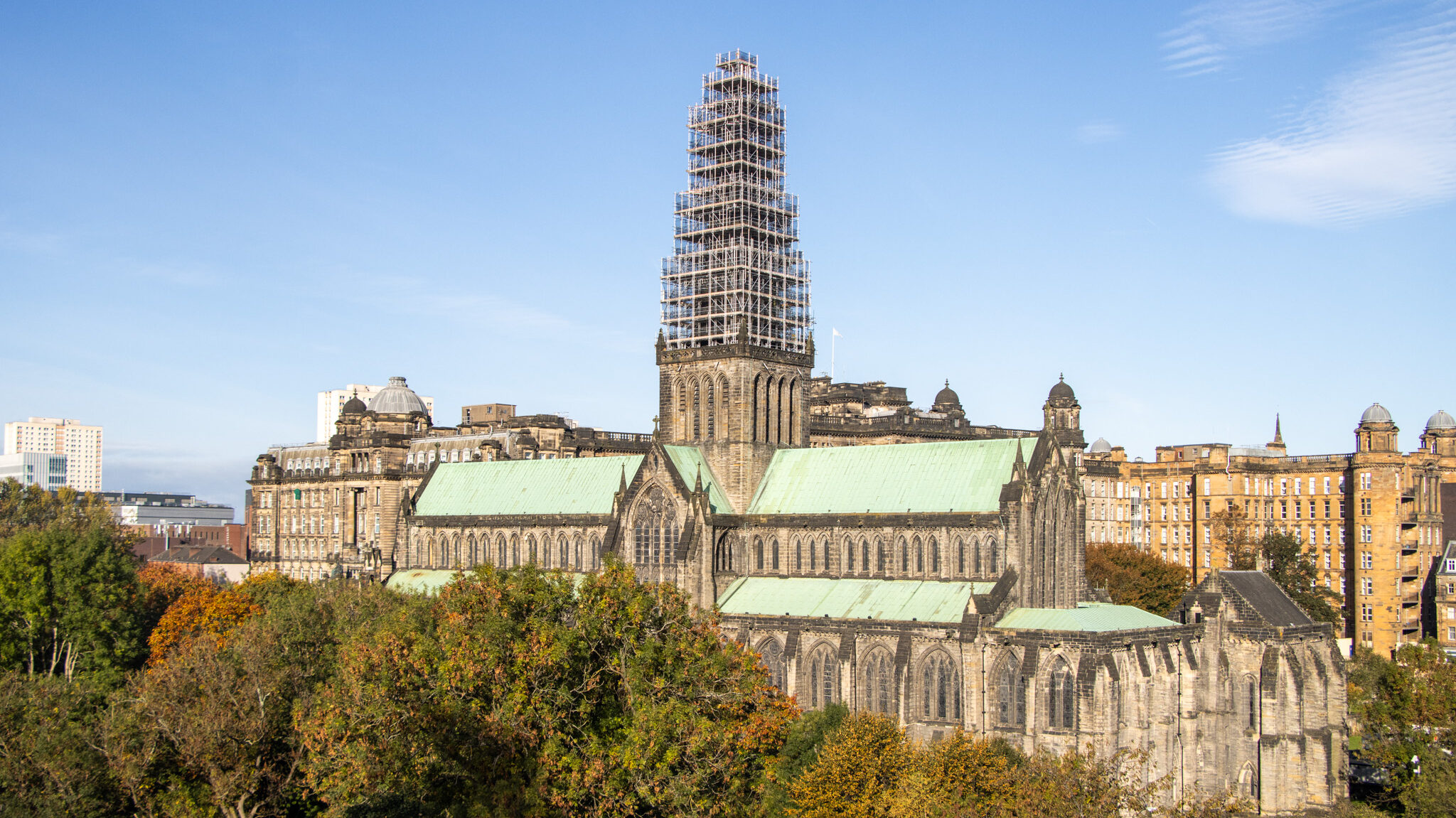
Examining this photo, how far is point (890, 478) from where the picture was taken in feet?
316

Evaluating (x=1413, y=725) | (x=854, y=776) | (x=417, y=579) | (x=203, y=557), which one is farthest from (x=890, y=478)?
(x=203, y=557)

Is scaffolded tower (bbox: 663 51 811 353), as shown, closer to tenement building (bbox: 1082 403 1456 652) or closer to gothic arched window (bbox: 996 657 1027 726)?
gothic arched window (bbox: 996 657 1027 726)

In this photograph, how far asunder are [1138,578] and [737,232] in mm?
49938

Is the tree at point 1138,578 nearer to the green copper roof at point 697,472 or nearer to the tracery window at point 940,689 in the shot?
the green copper roof at point 697,472

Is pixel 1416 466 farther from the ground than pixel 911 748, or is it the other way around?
pixel 1416 466

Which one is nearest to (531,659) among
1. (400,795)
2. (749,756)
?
(749,756)

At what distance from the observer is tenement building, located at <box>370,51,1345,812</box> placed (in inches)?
3260

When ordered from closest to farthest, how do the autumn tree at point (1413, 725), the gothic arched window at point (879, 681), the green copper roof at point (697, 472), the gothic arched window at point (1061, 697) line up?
1. the gothic arched window at point (1061, 697)
2. the autumn tree at point (1413, 725)
3. the gothic arched window at point (879, 681)
4. the green copper roof at point (697, 472)

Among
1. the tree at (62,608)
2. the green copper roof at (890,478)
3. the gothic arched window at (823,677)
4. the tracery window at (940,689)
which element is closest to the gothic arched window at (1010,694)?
the tracery window at (940,689)

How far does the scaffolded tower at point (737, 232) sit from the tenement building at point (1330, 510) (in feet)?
195

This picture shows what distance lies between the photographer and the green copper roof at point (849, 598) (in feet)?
287

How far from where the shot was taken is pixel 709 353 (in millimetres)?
106562

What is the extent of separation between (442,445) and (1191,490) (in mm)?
82099

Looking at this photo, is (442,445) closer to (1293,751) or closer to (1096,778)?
(1293,751)
